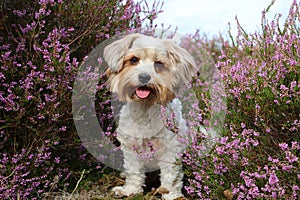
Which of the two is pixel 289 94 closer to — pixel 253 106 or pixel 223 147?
pixel 253 106

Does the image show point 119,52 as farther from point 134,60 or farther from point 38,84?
point 38,84

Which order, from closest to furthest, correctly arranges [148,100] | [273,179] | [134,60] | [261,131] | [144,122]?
[273,179] < [261,131] < [134,60] < [148,100] < [144,122]

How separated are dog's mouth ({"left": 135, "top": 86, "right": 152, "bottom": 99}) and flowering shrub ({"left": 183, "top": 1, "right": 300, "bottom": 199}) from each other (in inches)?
21.5

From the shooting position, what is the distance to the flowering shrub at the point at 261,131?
2686 mm

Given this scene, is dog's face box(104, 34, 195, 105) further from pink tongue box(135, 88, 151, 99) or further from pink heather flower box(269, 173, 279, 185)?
pink heather flower box(269, 173, 279, 185)

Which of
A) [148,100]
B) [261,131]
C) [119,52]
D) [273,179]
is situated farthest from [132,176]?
[273,179]

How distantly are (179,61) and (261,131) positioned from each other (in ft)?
2.98

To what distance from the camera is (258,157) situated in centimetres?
285

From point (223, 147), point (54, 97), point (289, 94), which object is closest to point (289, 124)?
point (289, 94)

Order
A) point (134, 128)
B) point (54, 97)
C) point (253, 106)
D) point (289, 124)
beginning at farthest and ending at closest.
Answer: point (134, 128) < point (54, 97) < point (253, 106) < point (289, 124)

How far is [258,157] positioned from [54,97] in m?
1.64

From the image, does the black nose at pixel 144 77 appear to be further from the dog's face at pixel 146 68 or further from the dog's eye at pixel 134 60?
the dog's eye at pixel 134 60

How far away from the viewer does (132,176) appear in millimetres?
3832

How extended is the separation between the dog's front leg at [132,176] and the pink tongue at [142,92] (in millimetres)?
677
